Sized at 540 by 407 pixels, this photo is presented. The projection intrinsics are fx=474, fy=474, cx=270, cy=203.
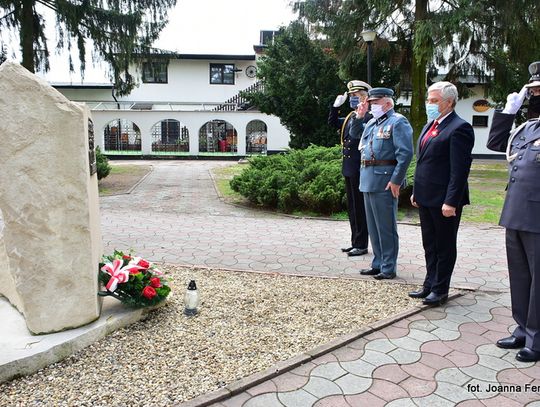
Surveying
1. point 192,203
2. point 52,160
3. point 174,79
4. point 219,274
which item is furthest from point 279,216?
point 174,79

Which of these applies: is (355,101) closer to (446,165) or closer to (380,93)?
(380,93)

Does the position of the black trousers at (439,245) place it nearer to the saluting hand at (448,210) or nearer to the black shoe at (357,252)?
the saluting hand at (448,210)

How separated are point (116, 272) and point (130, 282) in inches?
5.4

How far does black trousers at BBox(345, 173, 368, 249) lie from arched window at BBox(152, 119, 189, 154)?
77.9ft

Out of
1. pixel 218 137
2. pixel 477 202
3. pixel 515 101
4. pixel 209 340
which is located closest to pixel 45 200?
pixel 209 340

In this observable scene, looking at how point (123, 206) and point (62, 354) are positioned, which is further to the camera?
point (123, 206)

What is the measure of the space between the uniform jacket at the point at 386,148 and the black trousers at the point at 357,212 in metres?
0.79

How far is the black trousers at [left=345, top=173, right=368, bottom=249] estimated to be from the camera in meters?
5.77

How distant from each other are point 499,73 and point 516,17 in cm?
339

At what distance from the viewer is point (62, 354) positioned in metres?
3.08

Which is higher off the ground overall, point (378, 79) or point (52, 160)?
point (378, 79)

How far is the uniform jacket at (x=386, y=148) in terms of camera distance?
4.53 m

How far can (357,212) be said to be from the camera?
5.84 m

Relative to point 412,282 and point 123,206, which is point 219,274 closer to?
point 412,282
